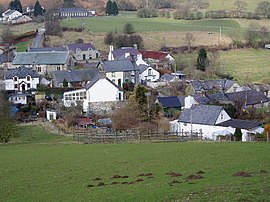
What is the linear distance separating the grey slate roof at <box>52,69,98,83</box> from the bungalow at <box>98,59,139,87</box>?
1421 mm

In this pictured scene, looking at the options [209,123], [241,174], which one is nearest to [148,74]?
[209,123]

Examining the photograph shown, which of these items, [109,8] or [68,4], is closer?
[109,8]

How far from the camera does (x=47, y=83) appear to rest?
60.9 metres

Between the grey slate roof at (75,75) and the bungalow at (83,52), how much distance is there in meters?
12.8

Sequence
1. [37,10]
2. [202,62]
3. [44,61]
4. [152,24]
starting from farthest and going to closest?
[37,10]
[152,24]
[44,61]
[202,62]

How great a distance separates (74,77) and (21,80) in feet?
18.8

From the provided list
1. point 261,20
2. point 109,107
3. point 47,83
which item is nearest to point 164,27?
point 261,20

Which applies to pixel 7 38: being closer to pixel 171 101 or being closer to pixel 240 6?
pixel 171 101

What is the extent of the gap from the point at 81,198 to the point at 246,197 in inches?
207

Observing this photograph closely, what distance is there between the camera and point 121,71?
198ft

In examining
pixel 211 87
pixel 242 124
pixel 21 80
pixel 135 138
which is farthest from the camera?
pixel 21 80

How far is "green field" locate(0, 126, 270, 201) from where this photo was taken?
1633 centimetres

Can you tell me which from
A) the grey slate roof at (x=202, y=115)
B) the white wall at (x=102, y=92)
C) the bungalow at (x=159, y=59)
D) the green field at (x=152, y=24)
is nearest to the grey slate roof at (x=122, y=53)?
the bungalow at (x=159, y=59)

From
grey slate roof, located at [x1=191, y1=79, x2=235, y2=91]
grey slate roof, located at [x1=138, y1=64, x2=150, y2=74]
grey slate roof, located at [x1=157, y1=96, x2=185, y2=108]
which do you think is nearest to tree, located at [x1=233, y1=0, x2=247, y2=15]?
grey slate roof, located at [x1=138, y1=64, x2=150, y2=74]
